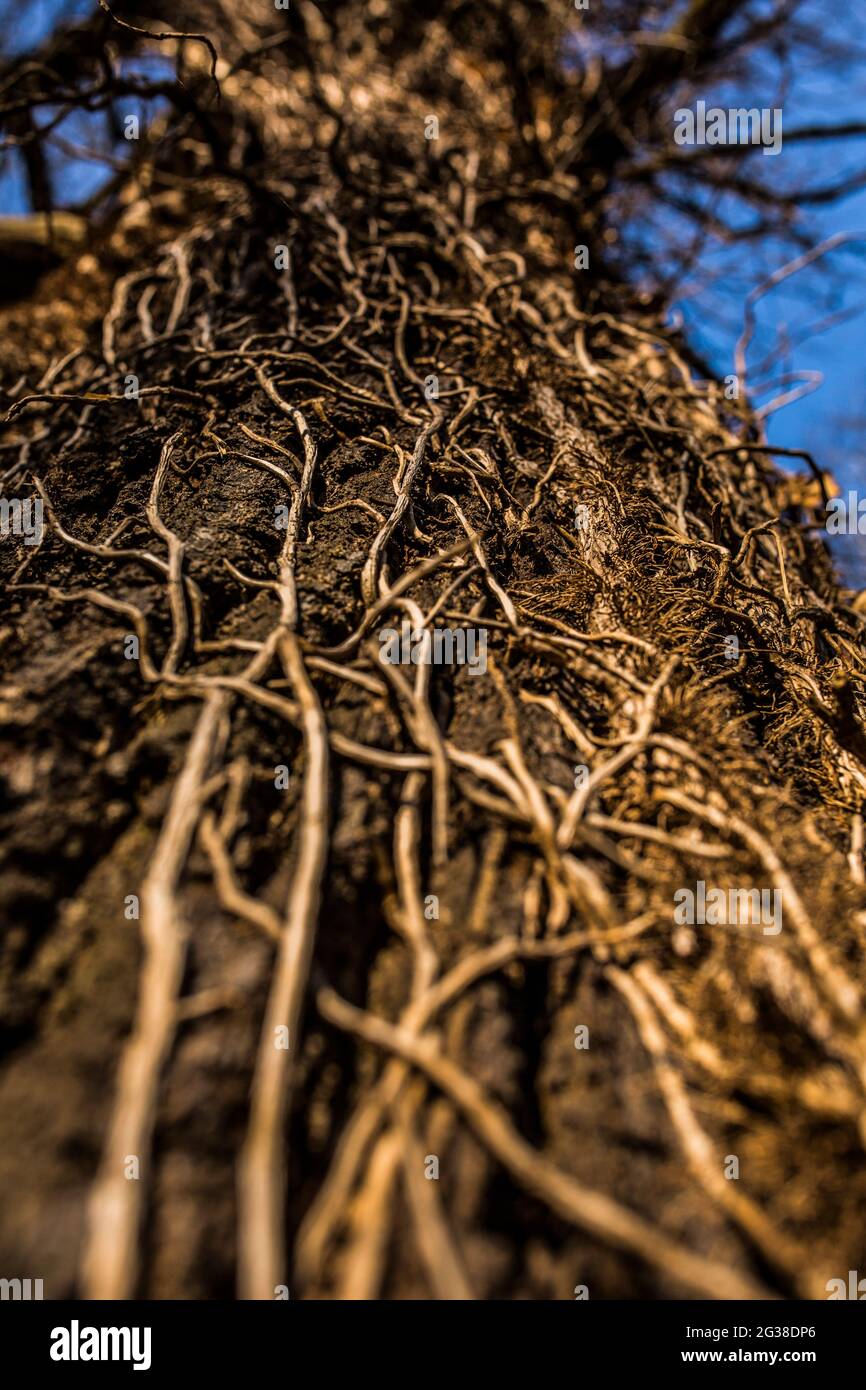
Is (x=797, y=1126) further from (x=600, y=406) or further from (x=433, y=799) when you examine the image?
(x=600, y=406)

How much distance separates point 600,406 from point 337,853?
1.17 meters

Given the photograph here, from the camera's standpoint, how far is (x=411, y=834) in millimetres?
801

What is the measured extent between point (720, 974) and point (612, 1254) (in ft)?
0.87

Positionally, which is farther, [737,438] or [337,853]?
[737,438]

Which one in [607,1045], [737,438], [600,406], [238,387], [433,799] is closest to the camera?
[607,1045]

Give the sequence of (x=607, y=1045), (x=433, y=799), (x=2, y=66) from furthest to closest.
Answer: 1. (x=2, y=66)
2. (x=433, y=799)
3. (x=607, y=1045)

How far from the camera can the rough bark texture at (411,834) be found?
1.85 feet

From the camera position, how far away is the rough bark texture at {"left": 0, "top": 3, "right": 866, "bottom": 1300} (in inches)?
22.2

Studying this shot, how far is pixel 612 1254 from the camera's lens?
1.83 feet

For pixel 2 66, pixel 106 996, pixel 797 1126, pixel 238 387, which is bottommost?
pixel 797 1126

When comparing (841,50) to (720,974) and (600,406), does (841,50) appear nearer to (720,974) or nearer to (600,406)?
(600,406)

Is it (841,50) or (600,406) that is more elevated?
(841,50)

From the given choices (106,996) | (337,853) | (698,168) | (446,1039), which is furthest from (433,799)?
(698,168)
